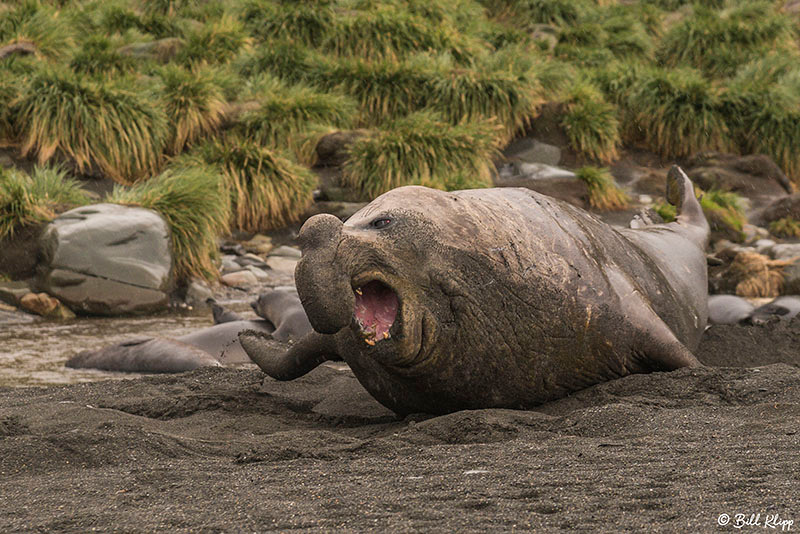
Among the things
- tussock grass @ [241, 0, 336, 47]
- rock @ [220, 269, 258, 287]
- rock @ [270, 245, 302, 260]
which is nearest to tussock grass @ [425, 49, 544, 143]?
tussock grass @ [241, 0, 336, 47]

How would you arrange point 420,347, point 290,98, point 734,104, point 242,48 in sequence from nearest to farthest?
point 420,347
point 290,98
point 734,104
point 242,48

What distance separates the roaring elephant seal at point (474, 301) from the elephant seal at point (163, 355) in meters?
2.43

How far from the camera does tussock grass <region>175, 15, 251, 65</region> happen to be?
18172mm

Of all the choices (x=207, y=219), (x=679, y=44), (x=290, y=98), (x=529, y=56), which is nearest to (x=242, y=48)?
(x=290, y=98)

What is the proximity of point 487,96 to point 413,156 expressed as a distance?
3112 mm

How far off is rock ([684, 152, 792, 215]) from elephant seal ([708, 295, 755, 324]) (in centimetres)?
737

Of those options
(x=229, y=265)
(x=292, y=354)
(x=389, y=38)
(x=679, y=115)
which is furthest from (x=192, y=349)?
(x=679, y=115)

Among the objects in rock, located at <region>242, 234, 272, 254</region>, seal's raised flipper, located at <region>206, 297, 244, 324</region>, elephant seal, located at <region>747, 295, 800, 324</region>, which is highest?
elephant seal, located at <region>747, 295, 800, 324</region>

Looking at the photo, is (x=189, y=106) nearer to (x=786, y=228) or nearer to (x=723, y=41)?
(x=786, y=228)

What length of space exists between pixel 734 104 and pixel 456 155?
629cm

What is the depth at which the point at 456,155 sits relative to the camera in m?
13.6

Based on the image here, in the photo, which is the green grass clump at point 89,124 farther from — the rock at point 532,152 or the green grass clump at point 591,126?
the green grass clump at point 591,126

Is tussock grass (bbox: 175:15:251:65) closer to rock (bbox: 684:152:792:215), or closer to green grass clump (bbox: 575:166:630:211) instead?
green grass clump (bbox: 575:166:630:211)

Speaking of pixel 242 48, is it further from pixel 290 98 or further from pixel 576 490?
pixel 576 490
